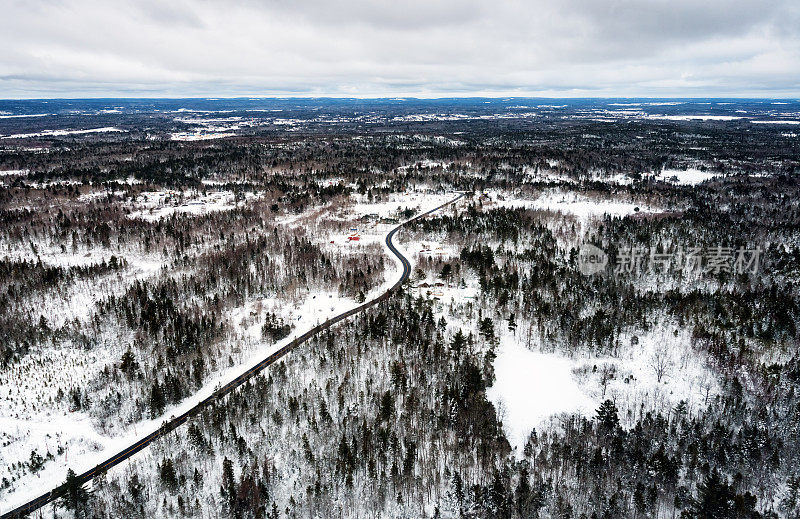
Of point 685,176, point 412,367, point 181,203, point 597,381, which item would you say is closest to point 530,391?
point 597,381

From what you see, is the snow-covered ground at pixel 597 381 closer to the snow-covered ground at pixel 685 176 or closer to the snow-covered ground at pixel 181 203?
the snow-covered ground at pixel 181 203

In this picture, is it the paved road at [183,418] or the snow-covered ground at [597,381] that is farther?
the snow-covered ground at [597,381]

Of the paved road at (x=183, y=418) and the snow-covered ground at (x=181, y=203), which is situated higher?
the snow-covered ground at (x=181, y=203)

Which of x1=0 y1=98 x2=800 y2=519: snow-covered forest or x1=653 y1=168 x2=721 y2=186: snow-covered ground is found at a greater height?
x1=653 y1=168 x2=721 y2=186: snow-covered ground

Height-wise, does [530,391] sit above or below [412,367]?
below

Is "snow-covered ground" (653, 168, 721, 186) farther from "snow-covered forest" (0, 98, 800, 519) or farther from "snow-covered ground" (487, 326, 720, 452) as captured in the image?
"snow-covered ground" (487, 326, 720, 452)

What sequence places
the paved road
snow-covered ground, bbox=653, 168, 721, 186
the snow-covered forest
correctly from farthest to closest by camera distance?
1. snow-covered ground, bbox=653, 168, 721, 186
2. the snow-covered forest
3. the paved road

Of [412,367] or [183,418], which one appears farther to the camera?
[412,367]

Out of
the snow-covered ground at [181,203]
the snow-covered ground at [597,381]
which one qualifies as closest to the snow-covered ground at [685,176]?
the snow-covered ground at [597,381]

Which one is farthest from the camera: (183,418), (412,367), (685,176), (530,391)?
(685,176)

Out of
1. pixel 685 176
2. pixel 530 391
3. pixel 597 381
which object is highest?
pixel 685 176

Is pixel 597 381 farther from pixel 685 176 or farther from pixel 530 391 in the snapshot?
pixel 685 176

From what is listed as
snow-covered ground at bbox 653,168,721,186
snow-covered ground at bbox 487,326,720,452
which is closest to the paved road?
snow-covered ground at bbox 487,326,720,452
